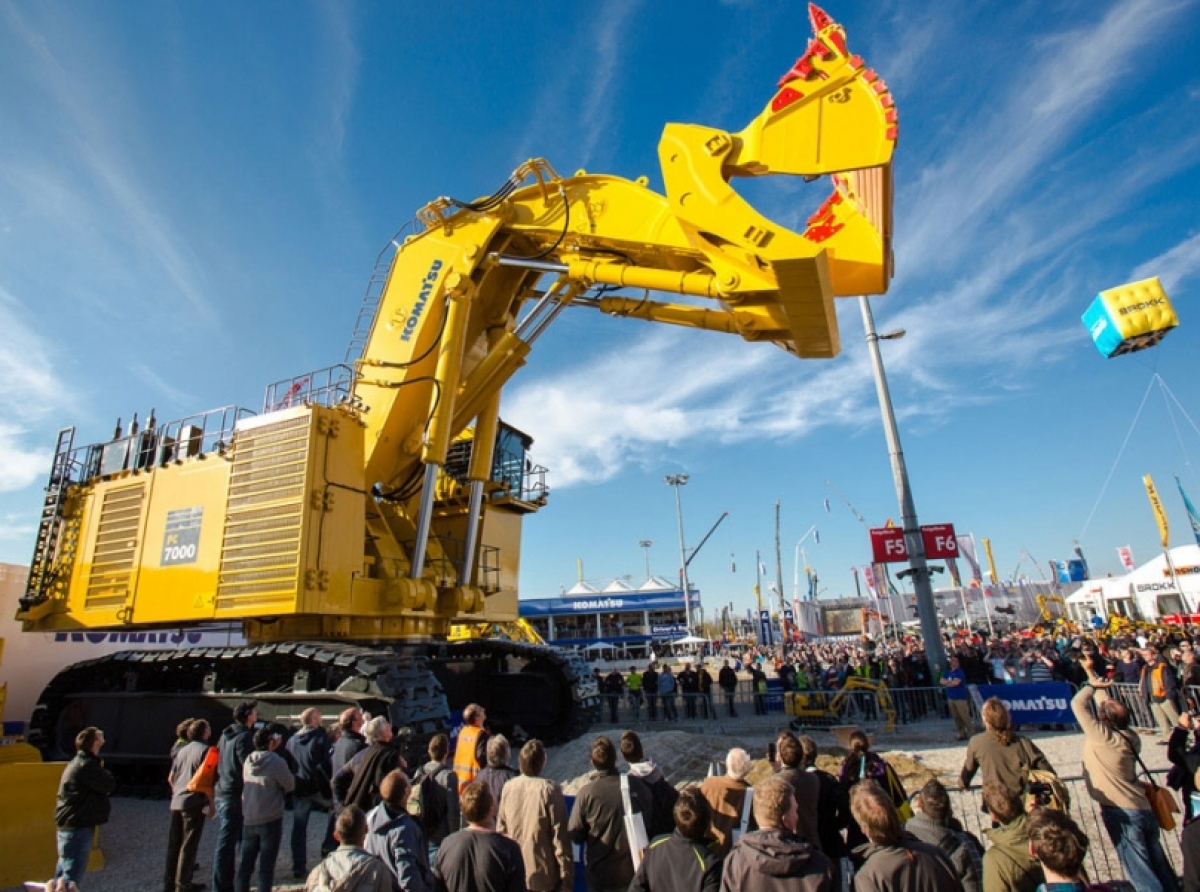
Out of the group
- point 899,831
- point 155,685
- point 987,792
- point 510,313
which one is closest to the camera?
point 899,831

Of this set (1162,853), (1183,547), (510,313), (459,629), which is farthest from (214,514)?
(1183,547)

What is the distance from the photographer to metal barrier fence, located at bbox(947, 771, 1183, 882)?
21.2 ft

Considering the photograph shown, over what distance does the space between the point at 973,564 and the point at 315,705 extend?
24446mm

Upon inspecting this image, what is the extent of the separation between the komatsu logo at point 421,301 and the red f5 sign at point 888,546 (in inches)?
455

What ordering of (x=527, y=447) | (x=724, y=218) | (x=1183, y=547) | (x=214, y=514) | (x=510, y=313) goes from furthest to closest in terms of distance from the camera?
(x=1183, y=547), (x=527, y=447), (x=510, y=313), (x=214, y=514), (x=724, y=218)

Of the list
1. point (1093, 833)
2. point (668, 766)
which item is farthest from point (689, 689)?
point (1093, 833)

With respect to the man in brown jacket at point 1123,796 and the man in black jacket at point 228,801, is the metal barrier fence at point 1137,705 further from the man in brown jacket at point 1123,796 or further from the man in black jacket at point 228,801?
the man in black jacket at point 228,801

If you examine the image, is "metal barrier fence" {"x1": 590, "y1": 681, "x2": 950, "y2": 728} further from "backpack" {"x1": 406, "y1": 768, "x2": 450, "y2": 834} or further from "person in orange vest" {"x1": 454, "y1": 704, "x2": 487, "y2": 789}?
"backpack" {"x1": 406, "y1": 768, "x2": 450, "y2": 834}

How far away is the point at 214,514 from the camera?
10.8 metres

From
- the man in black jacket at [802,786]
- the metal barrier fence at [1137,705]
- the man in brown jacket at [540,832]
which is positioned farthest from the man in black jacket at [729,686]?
the man in brown jacket at [540,832]

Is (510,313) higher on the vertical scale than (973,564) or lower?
higher

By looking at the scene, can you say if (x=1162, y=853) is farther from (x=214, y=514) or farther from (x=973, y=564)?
(x=973, y=564)

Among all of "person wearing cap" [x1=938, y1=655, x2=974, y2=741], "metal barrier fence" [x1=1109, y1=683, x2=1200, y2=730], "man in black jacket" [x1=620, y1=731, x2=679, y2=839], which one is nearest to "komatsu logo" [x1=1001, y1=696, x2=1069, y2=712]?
"person wearing cap" [x1=938, y1=655, x2=974, y2=741]

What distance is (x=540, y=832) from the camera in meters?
4.57
